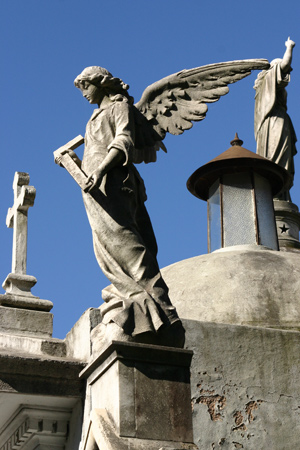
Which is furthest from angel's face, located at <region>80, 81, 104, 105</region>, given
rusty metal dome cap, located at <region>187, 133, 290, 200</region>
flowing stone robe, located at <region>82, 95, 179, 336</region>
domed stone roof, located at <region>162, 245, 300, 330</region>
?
rusty metal dome cap, located at <region>187, 133, 290, 200</region>

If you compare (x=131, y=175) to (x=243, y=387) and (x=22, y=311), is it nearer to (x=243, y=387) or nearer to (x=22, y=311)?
(x=22, y=311)

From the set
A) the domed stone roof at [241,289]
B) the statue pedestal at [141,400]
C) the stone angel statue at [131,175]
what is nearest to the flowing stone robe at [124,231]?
the stone angel statue at [131,175]

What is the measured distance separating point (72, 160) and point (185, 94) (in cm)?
140

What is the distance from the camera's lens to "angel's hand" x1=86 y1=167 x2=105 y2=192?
7.21 m

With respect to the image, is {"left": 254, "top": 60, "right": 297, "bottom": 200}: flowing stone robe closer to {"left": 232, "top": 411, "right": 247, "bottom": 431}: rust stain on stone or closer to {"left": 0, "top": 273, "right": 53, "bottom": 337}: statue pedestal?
{"left": 232, "top": 411, "right": 247, "bottom": 431}: rust stain on stone

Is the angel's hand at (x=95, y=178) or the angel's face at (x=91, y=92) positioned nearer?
the angel's hand at (x=95, y=178)

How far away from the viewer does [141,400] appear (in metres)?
6.70

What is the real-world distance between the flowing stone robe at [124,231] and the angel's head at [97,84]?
0.11 m

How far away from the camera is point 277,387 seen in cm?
841

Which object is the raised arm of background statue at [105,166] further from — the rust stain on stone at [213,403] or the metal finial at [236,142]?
the metal finial at [236,142]

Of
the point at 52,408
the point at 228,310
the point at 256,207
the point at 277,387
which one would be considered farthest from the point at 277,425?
the point at 256,207

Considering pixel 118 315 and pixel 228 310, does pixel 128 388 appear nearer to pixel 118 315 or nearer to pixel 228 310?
pixel 118 315

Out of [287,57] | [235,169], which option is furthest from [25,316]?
[287,57]

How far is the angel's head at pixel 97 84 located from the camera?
7.80 meters
